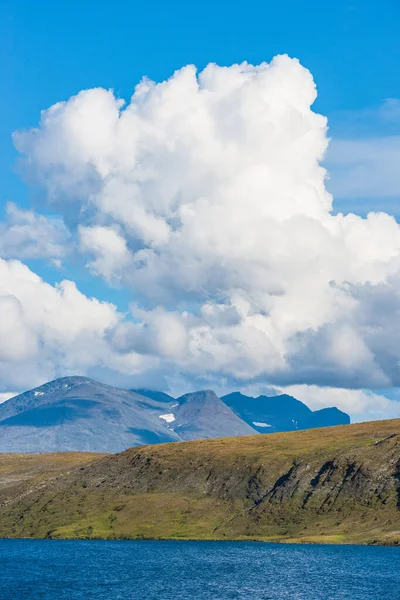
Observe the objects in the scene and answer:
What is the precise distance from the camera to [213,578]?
546ft

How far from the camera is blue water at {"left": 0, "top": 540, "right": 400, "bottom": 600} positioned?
147125mm

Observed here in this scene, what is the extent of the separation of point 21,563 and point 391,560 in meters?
85.0

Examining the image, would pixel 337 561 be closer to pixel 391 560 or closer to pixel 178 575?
pixel 391 560

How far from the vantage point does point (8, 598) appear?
146 m

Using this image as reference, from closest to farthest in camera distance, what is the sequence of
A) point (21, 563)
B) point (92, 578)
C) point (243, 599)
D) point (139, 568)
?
point (243, 599) → point (92, 578) → point (139, 568) → point (21, 563)

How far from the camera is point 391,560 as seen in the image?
18525cm

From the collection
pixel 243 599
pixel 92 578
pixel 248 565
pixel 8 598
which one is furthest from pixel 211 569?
pixel 8 598

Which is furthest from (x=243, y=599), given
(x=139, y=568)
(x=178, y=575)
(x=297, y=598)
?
(x=139, y=568)

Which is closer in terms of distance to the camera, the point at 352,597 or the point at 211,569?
the point at 352,597

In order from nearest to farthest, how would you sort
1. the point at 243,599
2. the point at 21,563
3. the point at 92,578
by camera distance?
the point at 243,599
the point at 92,578
the point at 21,563

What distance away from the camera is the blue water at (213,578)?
5792 inches

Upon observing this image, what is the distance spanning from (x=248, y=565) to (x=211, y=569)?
964cm

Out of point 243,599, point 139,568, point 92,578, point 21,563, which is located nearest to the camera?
point 243,599

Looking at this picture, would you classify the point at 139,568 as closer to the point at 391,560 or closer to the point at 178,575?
the point at 178,575
